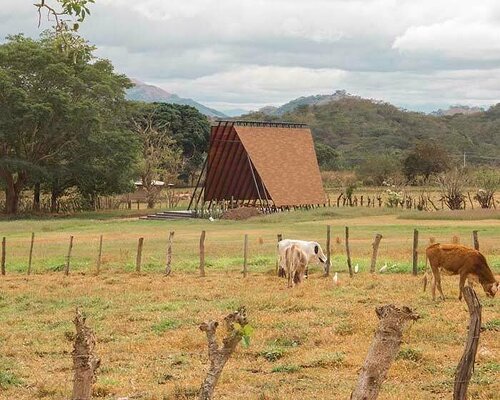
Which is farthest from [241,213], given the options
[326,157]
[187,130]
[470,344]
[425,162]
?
[326,157]

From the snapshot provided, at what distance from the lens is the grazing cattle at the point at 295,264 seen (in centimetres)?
2180

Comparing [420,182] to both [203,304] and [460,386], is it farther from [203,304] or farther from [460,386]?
[460,386]

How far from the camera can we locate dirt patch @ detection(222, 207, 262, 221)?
55625 millimetres

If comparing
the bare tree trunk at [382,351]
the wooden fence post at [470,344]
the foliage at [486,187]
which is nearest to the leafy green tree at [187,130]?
the foliage at [486,187]

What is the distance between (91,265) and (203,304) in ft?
34.1

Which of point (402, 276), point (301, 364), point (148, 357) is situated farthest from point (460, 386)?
point (402, 276)

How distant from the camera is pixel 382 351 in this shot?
666cm

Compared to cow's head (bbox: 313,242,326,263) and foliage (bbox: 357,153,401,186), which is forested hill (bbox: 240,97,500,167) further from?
cow's head (bbox: 313,242,326,263)

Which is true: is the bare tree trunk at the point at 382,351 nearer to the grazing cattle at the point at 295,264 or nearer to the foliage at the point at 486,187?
the grazing cattle at the point at 295,264

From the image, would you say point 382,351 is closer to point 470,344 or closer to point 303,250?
point 470,344

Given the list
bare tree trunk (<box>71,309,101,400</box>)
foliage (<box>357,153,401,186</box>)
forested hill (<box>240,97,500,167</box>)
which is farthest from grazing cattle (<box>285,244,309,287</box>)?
forested hill (<box>240,97,500,167</box>)

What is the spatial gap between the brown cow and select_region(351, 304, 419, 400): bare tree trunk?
11829 mm

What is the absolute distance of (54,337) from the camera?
1558 centimetres

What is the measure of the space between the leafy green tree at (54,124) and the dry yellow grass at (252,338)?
1388 inches
